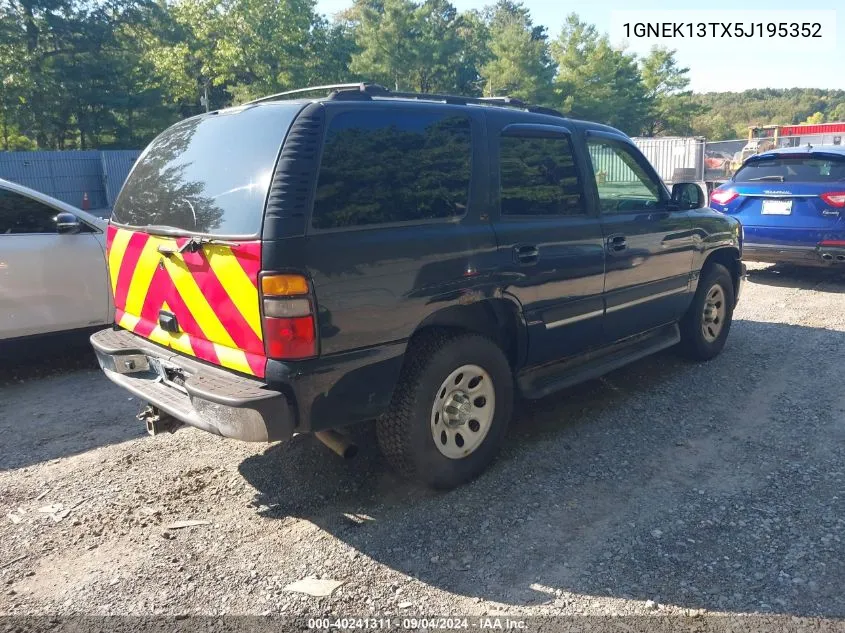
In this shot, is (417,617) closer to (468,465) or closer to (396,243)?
(468,465)

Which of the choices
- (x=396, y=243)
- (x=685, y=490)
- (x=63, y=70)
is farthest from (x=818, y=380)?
(x=63, y=70)

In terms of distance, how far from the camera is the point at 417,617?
2650 mm

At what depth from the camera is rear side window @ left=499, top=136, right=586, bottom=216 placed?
12.4ft

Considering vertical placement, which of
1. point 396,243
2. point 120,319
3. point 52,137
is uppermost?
point 52,137

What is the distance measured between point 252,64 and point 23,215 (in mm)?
35178

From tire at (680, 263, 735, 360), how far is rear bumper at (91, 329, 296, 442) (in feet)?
12.4

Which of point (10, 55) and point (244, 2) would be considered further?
point (244, 2)

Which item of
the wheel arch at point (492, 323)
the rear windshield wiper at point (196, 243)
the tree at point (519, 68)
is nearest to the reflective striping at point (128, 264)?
the rear windshield wiper at point (196, 243)

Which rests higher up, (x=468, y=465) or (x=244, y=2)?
(x=244, y=2)

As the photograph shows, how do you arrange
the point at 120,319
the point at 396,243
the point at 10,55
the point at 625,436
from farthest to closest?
1. the point at 10,55
2. the point at 625,436
3. the point at 120,319
4. the point at 396,243

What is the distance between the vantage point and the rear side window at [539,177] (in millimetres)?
3779

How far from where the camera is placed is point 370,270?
3.04 meters

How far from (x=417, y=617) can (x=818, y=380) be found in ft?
13.2

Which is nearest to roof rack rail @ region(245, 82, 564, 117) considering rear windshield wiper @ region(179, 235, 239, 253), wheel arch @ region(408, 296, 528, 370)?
rear windshield wiper @ region(179, 235, 239, 253)
